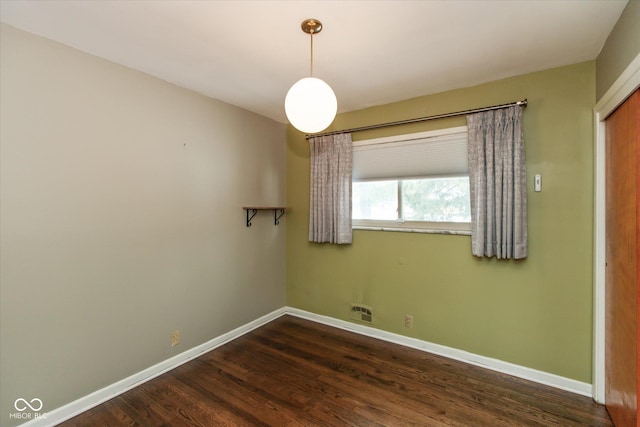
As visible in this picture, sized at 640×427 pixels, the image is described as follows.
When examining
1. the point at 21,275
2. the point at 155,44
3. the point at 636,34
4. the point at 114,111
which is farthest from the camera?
the point at 114,111

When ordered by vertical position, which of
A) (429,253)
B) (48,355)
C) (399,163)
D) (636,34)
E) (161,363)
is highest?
(636,34)

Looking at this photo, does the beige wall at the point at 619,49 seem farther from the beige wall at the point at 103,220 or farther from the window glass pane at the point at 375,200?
the beige wall at the point at 103,220

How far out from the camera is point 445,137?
2.70 metres

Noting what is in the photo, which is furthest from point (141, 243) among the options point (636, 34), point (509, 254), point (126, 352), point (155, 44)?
point (636, 34)

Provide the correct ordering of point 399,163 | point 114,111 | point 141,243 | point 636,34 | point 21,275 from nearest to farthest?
point 636,34 → point 21,275 → point 114,111 → point 141,243 → point 399,163

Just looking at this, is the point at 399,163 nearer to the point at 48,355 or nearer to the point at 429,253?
the point at 429,253

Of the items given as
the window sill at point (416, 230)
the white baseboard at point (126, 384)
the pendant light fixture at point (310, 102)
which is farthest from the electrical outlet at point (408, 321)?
the pendant light fixture at point (310, 102)

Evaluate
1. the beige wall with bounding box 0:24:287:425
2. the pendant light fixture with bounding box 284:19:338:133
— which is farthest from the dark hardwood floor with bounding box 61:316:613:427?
the pendant light fixture with bounding box 284:19:338:133

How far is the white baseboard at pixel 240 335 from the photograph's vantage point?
1906mm

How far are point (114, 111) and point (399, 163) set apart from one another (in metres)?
2.56

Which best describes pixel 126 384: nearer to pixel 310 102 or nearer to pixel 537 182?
pixel 310 102

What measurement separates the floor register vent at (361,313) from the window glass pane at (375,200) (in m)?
1.03

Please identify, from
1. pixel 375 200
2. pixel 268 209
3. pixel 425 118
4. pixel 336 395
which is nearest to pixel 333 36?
pixel 425 118

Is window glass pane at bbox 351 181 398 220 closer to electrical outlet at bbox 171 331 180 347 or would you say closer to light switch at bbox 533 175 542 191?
light switch at bbox 533 175 542 191
